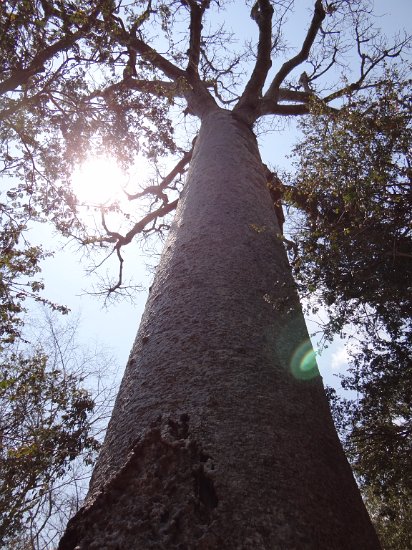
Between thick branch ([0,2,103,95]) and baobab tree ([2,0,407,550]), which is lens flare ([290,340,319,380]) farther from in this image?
thick branch ([0,2,103,95])

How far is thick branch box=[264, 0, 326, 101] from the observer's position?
6.73m

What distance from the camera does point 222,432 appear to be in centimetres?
115

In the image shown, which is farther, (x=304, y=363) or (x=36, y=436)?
(x=36, y=436)

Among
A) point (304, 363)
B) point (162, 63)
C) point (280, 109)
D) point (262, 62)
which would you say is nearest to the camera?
point (304, 363)

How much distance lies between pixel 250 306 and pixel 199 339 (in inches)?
11.9

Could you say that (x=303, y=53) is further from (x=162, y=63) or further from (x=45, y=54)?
(x=45, y=54)

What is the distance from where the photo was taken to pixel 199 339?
4.96 feet

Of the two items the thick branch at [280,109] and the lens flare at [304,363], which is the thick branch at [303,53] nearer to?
the thick branch at [280,109]

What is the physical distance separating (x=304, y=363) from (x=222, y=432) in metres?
0.64

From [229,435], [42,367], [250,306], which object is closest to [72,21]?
[250,306]

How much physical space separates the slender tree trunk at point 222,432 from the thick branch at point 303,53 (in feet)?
18.3

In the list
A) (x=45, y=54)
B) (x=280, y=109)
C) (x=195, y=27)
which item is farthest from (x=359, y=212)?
(x=195, y=27)

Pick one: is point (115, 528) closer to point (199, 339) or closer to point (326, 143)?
point (199, 339)

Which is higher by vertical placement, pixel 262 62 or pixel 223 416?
pixel 262 62
